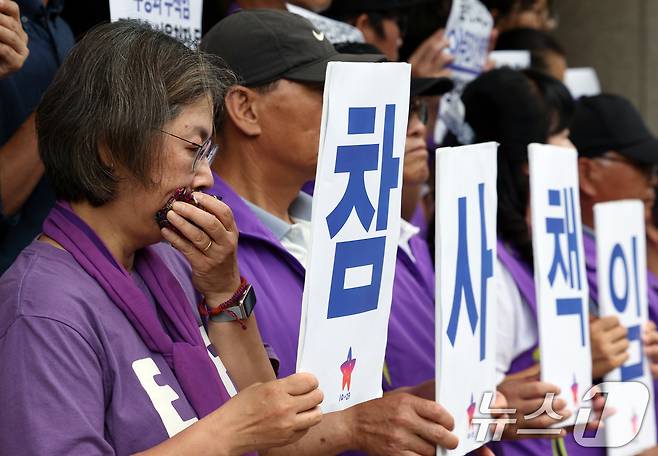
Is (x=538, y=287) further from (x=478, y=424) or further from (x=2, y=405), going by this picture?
(x=2, y=405)

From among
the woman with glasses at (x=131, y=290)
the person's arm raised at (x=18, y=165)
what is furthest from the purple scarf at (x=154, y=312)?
the person's arm raised at (x=18, y=165)

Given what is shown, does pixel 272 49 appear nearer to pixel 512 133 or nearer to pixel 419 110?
pixel 419 110

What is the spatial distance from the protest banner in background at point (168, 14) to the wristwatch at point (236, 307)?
0.90 metres

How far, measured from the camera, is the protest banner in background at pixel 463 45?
15.2ft

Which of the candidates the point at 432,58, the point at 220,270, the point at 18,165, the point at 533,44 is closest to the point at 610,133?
the point at 432,58

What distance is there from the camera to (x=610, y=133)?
15.4 feet

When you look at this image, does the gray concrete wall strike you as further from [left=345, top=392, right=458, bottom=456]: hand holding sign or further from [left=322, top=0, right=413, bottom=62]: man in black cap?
[left=345, top=392, right=458, bottom=456]: hand holding sign

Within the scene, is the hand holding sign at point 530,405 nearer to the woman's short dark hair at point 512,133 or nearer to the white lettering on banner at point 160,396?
the woman's short dark hair at point 512,133

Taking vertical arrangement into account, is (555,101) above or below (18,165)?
above

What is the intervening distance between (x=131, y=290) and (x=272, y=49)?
0.96m

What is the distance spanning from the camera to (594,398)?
11.1ft

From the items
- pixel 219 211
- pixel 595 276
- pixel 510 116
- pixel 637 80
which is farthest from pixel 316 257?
pixel 637 80

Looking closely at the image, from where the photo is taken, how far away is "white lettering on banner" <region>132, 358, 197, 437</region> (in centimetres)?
204

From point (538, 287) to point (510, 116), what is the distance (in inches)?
36.3
